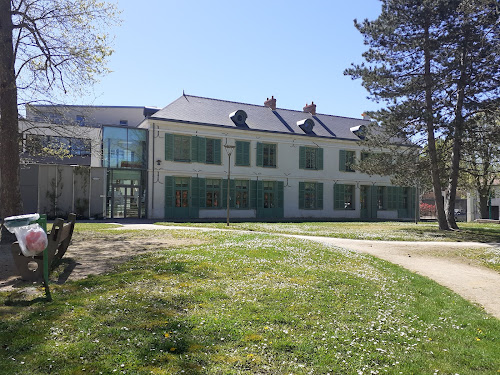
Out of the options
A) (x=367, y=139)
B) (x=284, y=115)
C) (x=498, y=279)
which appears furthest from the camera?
(x=284, y=115)

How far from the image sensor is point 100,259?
9156mm

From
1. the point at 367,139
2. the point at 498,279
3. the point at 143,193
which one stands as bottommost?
the point at 498,279

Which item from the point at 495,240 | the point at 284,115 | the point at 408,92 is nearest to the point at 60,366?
the point at 495,240

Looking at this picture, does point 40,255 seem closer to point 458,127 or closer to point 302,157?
point 458,127

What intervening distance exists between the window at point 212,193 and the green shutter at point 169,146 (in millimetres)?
3040

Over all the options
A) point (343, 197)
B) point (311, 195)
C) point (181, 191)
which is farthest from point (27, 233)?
point (343, 197)

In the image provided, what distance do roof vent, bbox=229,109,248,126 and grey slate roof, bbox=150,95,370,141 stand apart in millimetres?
315

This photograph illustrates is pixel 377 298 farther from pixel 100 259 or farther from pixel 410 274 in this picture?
pixel 100 259

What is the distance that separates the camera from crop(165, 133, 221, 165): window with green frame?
27.2m

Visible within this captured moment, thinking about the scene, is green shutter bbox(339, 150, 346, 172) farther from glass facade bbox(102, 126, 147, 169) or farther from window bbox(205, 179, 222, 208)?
glass facade bbox(102, 126, 147, 169)

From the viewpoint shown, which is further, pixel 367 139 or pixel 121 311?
pixel 367 139

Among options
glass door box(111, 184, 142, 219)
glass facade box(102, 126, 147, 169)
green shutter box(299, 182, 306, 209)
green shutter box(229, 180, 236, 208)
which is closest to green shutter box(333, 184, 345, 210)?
green shutter box(299, 182, 306, 209)

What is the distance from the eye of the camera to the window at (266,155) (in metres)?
30.5

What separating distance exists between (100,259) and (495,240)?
50.7 feet
